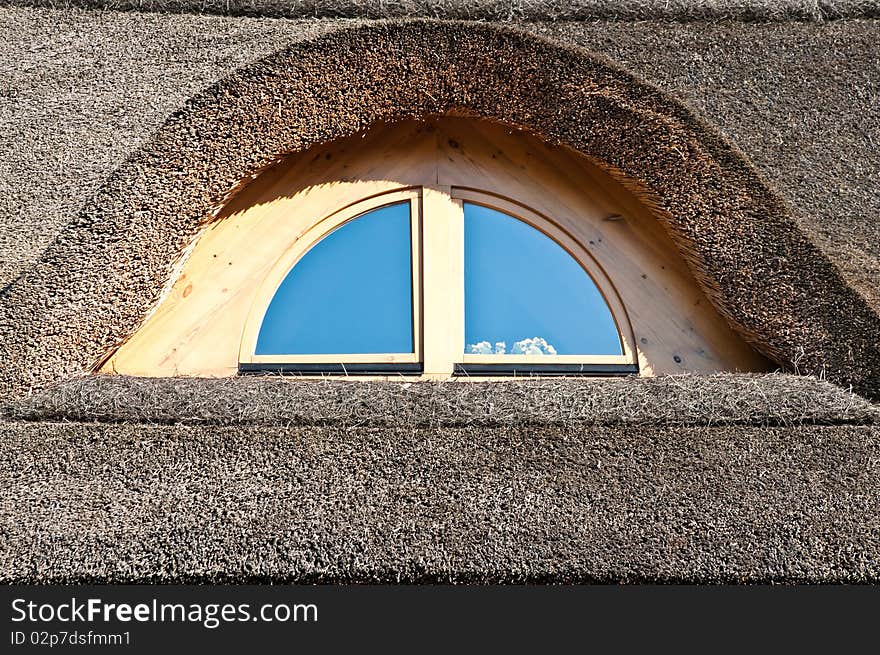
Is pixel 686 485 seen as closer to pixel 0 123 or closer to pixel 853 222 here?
pixel 853 222

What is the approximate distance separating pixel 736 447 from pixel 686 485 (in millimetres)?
148

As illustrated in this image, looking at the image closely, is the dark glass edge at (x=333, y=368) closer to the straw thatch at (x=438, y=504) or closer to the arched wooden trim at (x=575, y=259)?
the arched wooden trim at (x=575, y=259)

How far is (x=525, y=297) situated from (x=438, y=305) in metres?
0.23

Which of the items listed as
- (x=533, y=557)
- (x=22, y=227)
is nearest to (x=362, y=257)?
(x=22, y=227)

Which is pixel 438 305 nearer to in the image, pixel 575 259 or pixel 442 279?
pixel 442 279

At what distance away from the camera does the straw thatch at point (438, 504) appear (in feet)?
4.63

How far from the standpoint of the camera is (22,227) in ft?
5.57

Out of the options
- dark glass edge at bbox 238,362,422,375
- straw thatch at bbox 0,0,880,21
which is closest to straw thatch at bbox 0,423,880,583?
dark glass edge at bbox 238,362,422,375

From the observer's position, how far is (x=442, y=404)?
1.58 metres

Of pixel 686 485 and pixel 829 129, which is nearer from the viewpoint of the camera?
pixel 686 485

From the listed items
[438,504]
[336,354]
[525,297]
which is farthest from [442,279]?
[438,504]

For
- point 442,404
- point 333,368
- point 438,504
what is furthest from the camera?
point 333,368

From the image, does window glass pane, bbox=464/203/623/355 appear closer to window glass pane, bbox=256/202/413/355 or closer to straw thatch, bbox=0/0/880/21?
window glass pane, bbox=256/202/413/355

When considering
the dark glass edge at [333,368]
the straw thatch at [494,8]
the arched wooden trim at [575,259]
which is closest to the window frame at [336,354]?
the dark glass edge at [333,368]
